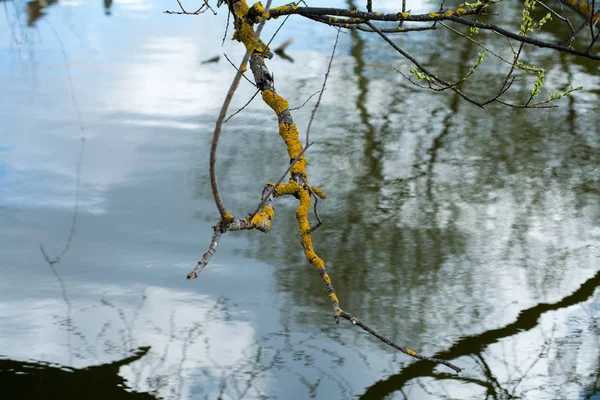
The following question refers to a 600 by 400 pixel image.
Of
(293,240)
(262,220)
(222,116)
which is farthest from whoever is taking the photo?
(293,240)

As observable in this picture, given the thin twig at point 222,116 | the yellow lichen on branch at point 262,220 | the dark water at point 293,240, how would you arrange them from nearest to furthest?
the thin twig at point 222,116, the yellow lichen on branch at point 262,220, the dark water at point 293,240

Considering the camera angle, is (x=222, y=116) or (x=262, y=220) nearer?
(x=222, y=116)

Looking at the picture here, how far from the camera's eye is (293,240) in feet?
16.0

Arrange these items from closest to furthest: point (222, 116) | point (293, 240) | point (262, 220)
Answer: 1. point (222, 116)
2. point (262, 220)
3. point (293, 240)

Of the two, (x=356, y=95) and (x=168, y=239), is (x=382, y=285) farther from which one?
(x=356, y=95)

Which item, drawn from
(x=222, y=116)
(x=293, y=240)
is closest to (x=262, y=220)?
(x=222, y=116)

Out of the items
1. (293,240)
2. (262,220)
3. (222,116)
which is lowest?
(293,240)

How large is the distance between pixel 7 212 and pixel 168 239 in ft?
4.01

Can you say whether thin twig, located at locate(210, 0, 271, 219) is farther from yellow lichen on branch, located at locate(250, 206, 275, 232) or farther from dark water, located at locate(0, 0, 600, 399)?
dark water, located at locate(0, 0, 600, 399)

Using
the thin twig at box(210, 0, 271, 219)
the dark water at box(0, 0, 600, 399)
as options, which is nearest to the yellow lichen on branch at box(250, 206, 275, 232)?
the thin twig at box(210, 0, 271, 219)

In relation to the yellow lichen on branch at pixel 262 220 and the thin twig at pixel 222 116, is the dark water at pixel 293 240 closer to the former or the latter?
the yellow lichen on branch at pixel 262 220

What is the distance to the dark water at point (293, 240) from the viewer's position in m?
3.64

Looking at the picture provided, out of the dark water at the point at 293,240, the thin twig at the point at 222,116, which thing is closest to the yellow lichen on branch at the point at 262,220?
the thin twig at the point at 222,116

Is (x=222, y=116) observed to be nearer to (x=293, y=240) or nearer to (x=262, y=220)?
(x=262, y=220)
